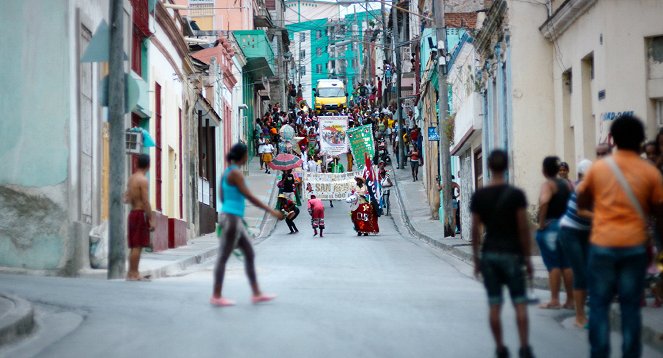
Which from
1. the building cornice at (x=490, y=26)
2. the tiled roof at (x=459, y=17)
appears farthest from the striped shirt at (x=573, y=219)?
the tiled roof at (x=459, y=17)

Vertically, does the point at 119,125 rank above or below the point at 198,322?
above

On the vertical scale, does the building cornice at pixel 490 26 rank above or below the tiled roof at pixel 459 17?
below

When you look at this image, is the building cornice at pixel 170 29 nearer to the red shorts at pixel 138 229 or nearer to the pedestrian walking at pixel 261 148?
the red shorts at pixel 138 229

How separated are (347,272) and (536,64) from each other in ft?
23.7

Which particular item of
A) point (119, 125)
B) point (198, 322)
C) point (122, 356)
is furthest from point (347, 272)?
point (122, 356)

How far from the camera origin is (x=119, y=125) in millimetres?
17328

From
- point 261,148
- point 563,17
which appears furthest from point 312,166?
point 563,17

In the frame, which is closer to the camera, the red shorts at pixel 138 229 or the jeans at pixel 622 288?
the jeans at pixel 622 288

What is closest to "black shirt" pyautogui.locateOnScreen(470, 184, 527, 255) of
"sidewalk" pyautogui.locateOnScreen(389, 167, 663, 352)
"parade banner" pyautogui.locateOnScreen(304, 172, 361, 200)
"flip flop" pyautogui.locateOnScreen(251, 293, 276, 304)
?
"sidewalk" pyautogui.locateOnScreen(389, 167, 663, 352)

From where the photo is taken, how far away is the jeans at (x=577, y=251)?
11430mm

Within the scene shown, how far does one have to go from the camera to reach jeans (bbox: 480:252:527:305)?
8.74 meters

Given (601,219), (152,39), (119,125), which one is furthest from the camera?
(152,39)

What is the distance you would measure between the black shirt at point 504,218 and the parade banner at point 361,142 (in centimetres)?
4574

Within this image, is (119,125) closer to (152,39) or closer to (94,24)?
(94,24)
